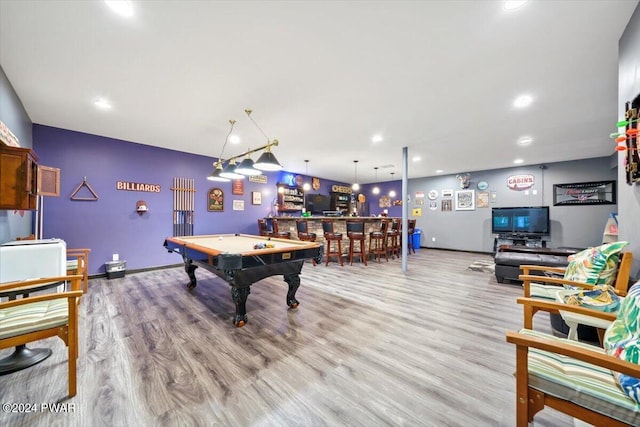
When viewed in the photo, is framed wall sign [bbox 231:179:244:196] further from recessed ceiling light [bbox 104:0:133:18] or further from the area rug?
the area rug

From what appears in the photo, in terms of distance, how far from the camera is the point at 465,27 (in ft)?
6.59

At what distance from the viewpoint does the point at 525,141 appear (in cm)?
509

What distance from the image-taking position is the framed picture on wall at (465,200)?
27.5 feet

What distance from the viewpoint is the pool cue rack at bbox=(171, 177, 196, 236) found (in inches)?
225

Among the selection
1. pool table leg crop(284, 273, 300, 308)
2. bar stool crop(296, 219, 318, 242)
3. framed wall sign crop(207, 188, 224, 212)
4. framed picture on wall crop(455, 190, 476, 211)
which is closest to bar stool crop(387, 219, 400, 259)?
bar stool crop(296, 219, 318, 242)

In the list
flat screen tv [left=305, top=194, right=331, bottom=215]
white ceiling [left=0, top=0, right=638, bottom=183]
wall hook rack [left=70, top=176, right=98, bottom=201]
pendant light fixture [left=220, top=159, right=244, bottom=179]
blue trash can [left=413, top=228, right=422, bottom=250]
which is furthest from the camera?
flat screen tv [left=305, top=194, right=331, bottom=215]

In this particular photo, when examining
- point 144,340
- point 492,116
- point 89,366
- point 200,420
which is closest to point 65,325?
point 89,366

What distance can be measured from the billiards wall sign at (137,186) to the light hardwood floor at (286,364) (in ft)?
7.79

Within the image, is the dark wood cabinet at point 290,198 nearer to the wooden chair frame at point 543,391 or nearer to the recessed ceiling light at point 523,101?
the recessed ceiling light at point 523,101

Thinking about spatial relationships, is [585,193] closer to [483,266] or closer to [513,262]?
[483,266]

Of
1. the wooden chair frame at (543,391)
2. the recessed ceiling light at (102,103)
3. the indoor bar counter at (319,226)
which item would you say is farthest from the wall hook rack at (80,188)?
the wooden chair frame at (543,391)

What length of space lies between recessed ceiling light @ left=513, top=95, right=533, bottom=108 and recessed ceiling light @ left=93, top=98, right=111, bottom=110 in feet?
18.9

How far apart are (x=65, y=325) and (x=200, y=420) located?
1.20 metres

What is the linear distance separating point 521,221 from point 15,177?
10685 mm
